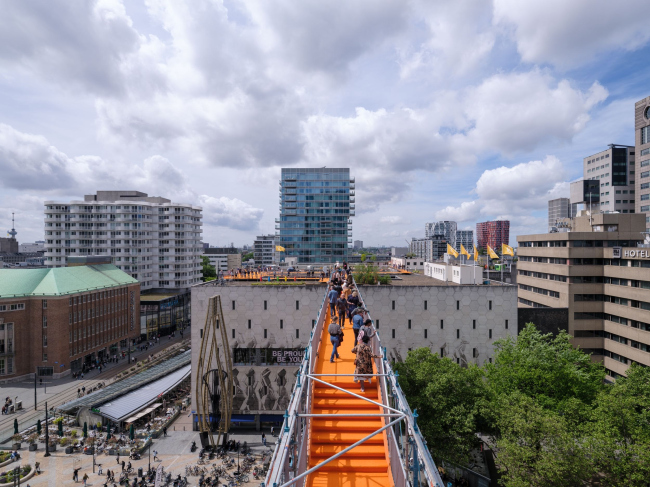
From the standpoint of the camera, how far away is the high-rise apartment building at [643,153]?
6950cm

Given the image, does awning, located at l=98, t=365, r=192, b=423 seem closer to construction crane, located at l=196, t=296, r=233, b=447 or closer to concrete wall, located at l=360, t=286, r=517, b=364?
construction crane, located at l=196, t=296, r=233, b=447

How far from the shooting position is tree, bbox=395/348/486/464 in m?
22.5

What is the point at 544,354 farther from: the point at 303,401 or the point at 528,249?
the point at 528,249

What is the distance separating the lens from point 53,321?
161 feet

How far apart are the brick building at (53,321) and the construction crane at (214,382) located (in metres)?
28.2

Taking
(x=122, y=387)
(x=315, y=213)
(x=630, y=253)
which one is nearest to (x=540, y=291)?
(x=630, y=253)

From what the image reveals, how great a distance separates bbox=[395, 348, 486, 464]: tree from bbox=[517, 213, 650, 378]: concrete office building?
2513 centimetres

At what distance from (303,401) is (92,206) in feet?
301

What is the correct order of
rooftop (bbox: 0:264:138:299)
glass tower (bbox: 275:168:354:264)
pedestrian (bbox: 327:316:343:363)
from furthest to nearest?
glass tower (bbox: 275:168:354:264) → rooftop (bbox: 0:264:138:299) → pedestrian (bbox: 327:316:343:363)

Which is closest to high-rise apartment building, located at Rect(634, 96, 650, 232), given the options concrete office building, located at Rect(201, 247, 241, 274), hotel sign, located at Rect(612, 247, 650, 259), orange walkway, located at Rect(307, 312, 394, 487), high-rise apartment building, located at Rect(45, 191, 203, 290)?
hotel sign, located at Rect(612, 247, 650, 259)

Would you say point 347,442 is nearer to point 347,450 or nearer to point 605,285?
point 347,450

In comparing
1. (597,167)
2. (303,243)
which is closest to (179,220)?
(303,243)

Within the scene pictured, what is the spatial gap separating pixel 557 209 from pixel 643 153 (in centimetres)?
9385

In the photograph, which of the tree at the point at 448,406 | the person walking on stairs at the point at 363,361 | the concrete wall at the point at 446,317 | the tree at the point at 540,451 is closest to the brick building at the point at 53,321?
the concrete wall at the point at 446,317
